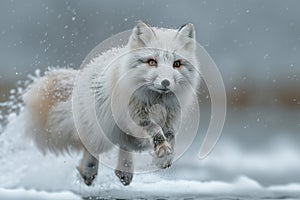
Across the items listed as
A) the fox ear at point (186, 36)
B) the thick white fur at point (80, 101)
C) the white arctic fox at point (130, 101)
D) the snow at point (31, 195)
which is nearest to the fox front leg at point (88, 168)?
the white arctic fox at point (130, 101)

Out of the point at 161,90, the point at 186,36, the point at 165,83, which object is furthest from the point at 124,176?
the point at 186,36

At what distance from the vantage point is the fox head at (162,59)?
21.2 feet

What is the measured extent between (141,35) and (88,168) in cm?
175

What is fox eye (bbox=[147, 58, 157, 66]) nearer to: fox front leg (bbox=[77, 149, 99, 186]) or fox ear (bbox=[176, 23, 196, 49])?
fox ear (bbox=[176, 23, 196, 49])

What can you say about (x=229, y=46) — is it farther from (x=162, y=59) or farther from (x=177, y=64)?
(x=162, y=59)

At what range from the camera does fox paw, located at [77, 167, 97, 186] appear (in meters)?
7.79

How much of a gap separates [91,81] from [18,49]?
11.2 m

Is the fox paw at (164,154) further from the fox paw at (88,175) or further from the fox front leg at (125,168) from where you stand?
the fox paw at (88,175)

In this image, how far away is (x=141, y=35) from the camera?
6.73m

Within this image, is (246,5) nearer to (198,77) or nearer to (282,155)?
(282,155)

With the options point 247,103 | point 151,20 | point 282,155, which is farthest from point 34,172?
point 151,20

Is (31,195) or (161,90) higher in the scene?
(161,90)

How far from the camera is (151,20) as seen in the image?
17219 millimetres

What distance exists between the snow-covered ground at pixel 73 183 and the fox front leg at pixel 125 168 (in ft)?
0.41
